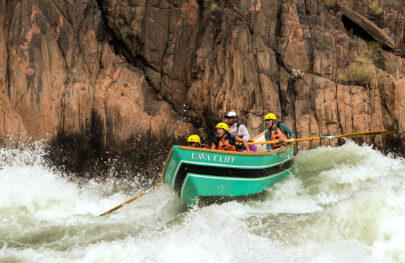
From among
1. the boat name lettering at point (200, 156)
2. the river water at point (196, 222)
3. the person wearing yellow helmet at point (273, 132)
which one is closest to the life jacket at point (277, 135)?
the person wearing yellow helmet at point (273, 132)

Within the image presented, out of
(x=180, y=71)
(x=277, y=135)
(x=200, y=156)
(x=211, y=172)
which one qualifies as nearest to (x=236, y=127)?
(x=277, y=135)

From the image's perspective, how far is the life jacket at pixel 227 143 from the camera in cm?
850

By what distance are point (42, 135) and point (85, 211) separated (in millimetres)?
2647

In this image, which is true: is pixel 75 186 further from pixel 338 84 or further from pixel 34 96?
pixel 338 84

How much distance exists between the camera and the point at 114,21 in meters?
12.0

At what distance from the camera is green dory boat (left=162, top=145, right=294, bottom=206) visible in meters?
7.23

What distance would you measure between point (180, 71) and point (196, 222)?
664cm

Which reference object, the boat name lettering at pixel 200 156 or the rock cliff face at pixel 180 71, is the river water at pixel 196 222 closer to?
the boat name lettering at pixel 200 156

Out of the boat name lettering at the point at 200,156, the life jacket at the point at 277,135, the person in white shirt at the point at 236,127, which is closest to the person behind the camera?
the boat name lettering at the point at 200,156

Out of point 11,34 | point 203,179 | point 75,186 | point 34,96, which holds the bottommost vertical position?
point 75,186

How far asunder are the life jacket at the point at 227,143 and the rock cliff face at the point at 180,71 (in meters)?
3.04

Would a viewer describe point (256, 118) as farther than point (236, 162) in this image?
Yes

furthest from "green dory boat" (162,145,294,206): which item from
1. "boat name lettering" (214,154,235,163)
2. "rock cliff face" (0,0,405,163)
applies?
"rock cliff face" (0,0,405,163)

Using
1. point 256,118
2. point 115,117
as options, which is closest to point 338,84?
point 256,118
